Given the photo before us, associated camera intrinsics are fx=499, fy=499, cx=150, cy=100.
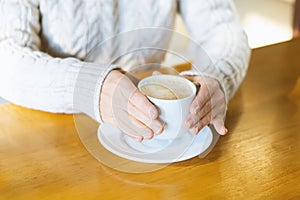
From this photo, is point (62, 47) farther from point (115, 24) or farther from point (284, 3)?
point (284, 3)

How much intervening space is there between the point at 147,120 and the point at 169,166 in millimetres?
76

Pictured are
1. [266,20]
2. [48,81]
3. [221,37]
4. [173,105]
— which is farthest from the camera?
[266,20]

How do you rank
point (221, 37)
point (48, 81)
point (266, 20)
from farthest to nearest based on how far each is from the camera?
point (266, 20), point (221, 37), point (48, 81)

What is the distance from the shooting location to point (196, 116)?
30.1 inches

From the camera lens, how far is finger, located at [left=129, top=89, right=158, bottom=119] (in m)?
0.72

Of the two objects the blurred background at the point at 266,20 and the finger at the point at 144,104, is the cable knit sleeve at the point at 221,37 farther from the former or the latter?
the blurred background at the point at 266,20

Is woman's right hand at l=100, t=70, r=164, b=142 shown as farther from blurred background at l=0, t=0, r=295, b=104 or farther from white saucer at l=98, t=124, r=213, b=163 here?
blurred background at l=0, t=0, r=295, b=104

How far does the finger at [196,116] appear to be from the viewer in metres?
0.76

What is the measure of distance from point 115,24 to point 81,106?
0.33 metres

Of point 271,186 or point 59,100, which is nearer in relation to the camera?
point 271,186

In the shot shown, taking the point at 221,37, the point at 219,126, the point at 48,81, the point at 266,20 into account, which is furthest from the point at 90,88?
the point at 266,20

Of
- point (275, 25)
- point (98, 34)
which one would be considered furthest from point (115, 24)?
point (275, 25)

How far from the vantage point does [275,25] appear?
10.00ft

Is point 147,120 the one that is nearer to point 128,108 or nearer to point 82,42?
point 128,108
